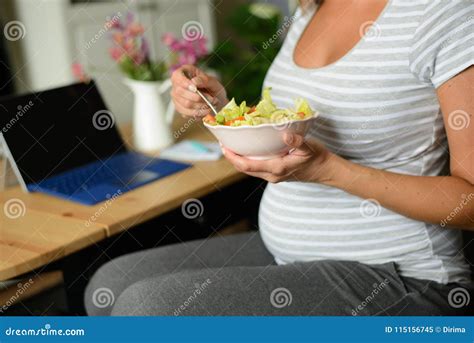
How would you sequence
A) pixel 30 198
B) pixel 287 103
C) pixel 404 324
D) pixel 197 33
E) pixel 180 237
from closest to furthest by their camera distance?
1. pixel 404 324
2. pixel 287 103
3. pixel 30 198
4. pixel 180 237
5. pixel 197 33

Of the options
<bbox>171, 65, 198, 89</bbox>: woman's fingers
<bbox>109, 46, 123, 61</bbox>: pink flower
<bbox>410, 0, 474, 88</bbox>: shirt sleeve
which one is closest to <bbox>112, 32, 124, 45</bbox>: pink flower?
<bbox>109, 46, 123, 61</bbox>: pink flower

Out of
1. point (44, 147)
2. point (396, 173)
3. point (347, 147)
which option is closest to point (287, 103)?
point (347, 147)

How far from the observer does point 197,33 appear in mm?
1679

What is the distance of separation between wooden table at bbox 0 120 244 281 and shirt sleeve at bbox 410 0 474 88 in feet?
1.77

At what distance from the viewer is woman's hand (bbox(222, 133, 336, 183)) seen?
0.94m

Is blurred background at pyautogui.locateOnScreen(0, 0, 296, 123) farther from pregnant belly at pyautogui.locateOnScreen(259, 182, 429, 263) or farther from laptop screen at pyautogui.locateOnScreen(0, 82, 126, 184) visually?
pregnant belly at pyautogui.locateOnScreen(259, 182, 429, 263)

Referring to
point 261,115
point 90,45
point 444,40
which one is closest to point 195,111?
point 261,115

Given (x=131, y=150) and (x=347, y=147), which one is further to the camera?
(x=131, y=150)

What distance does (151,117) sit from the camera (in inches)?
63.1

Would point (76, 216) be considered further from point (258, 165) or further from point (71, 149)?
point (258, 165)

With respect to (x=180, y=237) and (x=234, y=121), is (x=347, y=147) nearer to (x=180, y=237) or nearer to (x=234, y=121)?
(x=234, y=121)

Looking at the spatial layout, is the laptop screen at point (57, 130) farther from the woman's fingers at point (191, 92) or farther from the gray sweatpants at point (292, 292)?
the gray sweatpants at point (292, 292)

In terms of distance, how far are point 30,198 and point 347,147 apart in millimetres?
662

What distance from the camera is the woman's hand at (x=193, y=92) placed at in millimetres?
1175
